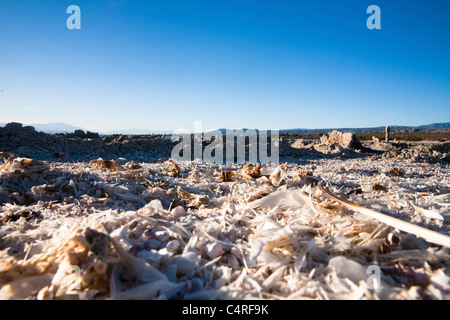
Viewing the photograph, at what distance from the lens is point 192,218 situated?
164 centimetres

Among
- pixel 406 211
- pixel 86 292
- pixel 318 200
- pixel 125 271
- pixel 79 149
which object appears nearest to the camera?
pixel 86 292

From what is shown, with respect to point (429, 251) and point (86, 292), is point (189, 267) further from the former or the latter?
point (429, 251)

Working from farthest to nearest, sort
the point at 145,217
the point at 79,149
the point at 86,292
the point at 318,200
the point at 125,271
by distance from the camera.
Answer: the point at 79,149 → the point at 318,200 → the point at 145,217 → the point at 125,271 → the point at 86,292

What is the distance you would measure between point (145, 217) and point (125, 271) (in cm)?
45

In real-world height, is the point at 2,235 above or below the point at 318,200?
below

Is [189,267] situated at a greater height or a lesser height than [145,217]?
lesser

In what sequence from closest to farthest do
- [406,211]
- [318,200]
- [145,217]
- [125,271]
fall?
[125,271] → [145,217] → [406,211] → [318,200]

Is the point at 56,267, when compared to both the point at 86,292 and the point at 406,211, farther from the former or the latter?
the point at 406,211

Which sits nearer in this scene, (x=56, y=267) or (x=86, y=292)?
(x=86, y=292)

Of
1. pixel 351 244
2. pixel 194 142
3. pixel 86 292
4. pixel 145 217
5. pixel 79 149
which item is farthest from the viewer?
pixel 194 142

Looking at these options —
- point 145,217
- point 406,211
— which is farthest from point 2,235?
point 406,211

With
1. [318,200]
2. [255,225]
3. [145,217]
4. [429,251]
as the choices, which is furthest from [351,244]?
[145,217]

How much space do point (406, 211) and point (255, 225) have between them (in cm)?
102

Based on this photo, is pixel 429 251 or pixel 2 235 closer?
pixel 429 251
